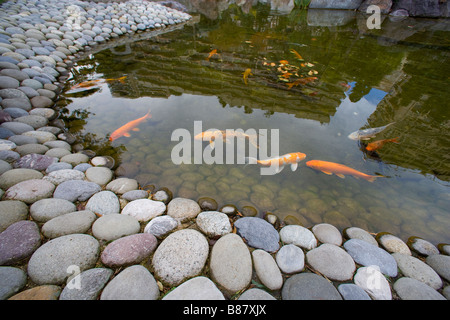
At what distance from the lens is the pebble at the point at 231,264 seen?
1789 mm

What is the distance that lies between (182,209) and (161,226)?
350mm

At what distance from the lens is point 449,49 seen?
9.27m

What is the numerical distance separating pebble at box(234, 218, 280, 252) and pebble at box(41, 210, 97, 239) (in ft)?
5.18

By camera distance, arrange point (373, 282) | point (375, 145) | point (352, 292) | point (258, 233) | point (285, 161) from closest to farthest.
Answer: point (352, 292) → point (373, 282) → point (258, 233) → point (285, 161) → point (375, 145)

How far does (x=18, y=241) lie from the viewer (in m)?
1.79

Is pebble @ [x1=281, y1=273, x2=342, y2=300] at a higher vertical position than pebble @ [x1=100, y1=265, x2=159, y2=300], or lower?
lower

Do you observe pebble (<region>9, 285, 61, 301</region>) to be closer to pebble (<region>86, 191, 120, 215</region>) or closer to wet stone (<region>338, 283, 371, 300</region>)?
pebble (<region>86, 191, 120, 215</region>)

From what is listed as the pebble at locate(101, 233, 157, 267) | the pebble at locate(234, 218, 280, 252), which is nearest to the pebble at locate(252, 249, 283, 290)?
the pebble at locate(234, 218, 280, 252)

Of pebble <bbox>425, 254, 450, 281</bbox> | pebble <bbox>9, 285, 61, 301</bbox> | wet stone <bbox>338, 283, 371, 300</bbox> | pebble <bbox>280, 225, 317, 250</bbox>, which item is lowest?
pebble <bbox>425, 254, 450, 281</bbox>

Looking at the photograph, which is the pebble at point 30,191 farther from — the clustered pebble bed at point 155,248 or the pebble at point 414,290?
the pebble at point 414,290

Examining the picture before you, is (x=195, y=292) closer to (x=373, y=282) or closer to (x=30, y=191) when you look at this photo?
(x=373, y=282)

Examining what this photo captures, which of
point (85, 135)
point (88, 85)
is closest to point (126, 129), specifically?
point (85, 135)

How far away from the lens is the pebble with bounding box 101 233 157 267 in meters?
1.83
